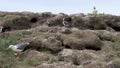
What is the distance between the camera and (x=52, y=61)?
13453 millimetres

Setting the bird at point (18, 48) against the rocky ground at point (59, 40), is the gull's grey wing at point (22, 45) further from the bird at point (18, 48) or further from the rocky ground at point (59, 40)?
the rocky ground at point (59, 40)

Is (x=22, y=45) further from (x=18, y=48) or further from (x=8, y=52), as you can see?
(x=8, y=52)

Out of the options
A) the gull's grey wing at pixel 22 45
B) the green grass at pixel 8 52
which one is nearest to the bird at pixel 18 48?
the gull's grey wing at pixel 22 45

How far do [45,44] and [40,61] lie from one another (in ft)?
4.42

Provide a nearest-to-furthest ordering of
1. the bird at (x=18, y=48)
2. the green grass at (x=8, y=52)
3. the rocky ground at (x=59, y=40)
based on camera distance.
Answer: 1. the green grass at (x=8, y=52)
2. the rocky ground at (x=59, y=40)
3. the bird at (x=18, y=48)

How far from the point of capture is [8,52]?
552 inches

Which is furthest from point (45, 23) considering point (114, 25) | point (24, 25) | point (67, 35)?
point (114, 25)

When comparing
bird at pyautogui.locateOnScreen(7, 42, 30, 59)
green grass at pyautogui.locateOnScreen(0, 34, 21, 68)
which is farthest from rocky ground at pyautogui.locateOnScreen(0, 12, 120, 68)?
bird at pyautogui.locateOnScreen(7, 42, 30, 59)

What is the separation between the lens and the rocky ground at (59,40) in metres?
13.4

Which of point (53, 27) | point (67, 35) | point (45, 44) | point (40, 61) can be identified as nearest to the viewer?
point (40, 61)

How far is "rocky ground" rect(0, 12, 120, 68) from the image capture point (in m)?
13.4

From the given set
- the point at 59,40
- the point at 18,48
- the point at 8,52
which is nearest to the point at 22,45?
the point at 18,48

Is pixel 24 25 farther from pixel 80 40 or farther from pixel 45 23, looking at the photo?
pixel 80 40

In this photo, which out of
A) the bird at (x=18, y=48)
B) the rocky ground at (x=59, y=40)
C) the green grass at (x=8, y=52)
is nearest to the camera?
the green grass at (x=8, y=52)
